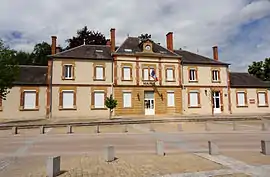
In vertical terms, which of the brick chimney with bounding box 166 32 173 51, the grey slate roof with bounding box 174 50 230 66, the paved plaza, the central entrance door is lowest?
the paved plaza

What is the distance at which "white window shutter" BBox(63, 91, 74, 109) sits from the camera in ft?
84.1

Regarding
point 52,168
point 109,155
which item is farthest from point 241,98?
point 52,168

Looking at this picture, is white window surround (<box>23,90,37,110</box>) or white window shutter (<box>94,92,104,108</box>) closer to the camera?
white window surround (<box>23,90,37,110</box>)

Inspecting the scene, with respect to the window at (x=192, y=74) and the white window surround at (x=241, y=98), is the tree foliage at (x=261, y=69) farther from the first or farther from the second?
the window at (x=192, y=74)

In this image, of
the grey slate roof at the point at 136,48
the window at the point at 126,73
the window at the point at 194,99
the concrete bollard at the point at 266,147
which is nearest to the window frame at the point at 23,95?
the window at the point at 126,73

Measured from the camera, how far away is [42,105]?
25203 mm

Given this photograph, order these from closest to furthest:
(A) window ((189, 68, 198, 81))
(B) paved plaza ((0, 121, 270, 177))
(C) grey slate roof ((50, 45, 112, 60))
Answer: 1. (B) paved plaza ((0, 121, 270, 177))
2. (C) grey slate roof ((50, 45, 112, 60))
3. (A) window ((189, 68, 198, 81))

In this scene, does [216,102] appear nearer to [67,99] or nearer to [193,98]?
[193,98]

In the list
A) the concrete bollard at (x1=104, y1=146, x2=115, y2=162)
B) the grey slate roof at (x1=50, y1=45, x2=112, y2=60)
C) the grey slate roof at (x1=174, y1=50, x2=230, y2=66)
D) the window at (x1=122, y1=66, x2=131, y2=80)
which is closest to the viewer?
the concrete bollard at (x1=104, y1=146, x2=115, y2=162)

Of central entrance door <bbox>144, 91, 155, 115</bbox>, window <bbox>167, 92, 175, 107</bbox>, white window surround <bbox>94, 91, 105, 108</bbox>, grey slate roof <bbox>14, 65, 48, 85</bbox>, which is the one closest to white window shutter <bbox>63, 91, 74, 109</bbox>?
white window surround <bbox>94, 91, 105, 108</bbox>

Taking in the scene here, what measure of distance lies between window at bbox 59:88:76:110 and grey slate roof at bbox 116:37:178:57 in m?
6.90

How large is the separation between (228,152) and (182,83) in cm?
2131

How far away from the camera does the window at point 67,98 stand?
25547 millimetres

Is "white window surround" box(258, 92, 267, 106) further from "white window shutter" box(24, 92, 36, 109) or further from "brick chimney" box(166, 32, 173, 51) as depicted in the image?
"white window shutter" box(24, 92, 36, 109)
